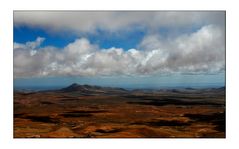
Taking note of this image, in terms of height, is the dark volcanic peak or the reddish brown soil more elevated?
the dark volcanic peak

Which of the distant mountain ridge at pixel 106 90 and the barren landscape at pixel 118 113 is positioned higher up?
the distant mountain ridge at pixel 106 90

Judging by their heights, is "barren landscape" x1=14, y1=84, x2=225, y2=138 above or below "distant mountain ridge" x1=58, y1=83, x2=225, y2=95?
below

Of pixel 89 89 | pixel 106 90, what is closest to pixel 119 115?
pixel 106 90

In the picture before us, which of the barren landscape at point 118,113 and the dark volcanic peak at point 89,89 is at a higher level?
the dark volcanic peak at point 89,89

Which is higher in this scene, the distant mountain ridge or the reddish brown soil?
the distant mountain ridge

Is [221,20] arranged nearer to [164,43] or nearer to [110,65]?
[164,43]

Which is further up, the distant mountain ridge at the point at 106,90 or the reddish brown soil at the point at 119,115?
the distant mountain ridge at the point at 106,90
